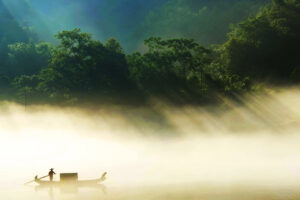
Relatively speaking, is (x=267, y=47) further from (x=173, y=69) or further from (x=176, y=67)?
(x=173, y=69)

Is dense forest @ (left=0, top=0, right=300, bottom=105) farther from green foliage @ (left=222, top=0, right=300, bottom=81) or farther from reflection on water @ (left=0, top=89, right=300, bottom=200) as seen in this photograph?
reflection on water @ (left=0, top=89, right=300, bottom=200)

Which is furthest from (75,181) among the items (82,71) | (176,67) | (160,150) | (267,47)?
(267,47)

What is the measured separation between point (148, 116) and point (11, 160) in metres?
33.5

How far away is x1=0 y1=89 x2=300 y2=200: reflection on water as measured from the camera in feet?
147

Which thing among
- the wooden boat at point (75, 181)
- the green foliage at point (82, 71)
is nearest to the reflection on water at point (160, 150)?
the wooden boat at point (75, 181)

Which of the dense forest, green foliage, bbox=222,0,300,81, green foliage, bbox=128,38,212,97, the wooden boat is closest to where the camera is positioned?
A: the wooden boat

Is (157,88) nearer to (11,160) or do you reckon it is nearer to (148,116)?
(148,116)

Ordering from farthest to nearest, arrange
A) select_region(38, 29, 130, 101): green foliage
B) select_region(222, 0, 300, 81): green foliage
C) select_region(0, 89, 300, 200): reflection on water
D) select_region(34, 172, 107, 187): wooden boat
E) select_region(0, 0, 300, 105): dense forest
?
select_region(38, 29, 130, 101): green foliage → select_region(222, 0, 300, 81): green foliage → select_region(0, 0, 300, 105): dense forest → select_region(34, 172, 107, 187): wooden boat → select_region(0, 89, 300, 200): reflection on water

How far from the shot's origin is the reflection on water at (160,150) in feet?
147

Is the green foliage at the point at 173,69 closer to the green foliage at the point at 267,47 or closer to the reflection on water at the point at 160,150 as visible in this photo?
the reflection on water at the point at 160,150

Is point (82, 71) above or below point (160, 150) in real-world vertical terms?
above

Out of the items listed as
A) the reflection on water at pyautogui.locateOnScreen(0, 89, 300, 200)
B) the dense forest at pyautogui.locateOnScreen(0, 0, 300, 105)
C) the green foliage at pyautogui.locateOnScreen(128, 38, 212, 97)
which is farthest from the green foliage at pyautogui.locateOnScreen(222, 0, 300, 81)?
the reflection on water at pyautogui.locateOnScreen(0, 89, 300, 200)

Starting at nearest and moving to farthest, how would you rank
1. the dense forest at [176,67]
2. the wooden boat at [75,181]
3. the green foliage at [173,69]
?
1. the wooden boat at [75,181]
2. the dense forest at [176,67]
3. the green foliage at [173,69]

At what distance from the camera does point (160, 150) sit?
86062mm
